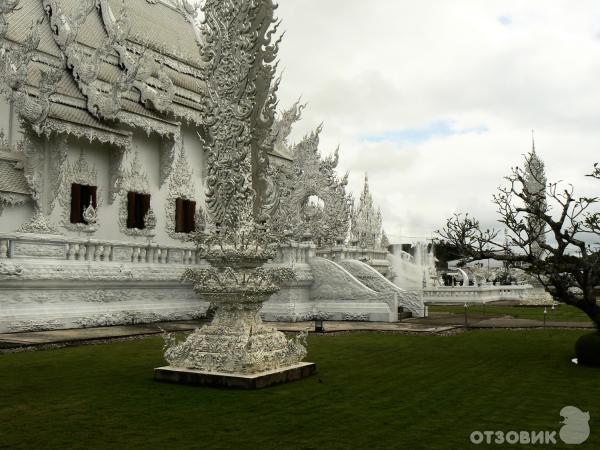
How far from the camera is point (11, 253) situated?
492 inches

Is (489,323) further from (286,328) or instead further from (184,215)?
(184,215)

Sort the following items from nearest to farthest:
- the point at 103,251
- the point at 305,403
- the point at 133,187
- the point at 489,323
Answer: the point at 305,403, the point at 103,251, the point at 489,323, the point at 133,187

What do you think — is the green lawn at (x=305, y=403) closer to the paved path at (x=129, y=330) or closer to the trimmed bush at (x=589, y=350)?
the trimmed bush at (x=589, y=350)

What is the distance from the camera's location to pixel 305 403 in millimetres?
6160

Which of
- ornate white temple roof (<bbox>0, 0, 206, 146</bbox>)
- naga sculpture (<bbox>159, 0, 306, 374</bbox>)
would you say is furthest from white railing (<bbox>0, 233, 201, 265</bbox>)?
naga sculpture (<bbox>159, 0, 306, 374</bbox>)

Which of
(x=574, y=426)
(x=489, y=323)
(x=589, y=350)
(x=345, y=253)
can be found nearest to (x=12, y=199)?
(x=345, y=253)

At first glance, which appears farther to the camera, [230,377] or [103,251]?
[103,251]

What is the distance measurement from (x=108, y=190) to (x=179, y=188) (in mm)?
2968

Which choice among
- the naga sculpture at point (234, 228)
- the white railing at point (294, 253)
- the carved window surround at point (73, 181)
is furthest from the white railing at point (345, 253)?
the naga sculpture at point (234, 228)

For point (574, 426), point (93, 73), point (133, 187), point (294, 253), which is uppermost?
point (93, 73)

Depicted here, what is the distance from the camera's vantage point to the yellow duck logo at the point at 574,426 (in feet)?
16.5

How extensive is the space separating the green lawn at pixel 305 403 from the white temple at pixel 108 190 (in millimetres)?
4037

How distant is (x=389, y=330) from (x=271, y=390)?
7285 millimetres

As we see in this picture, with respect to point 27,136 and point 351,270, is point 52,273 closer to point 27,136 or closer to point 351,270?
point 27,136
